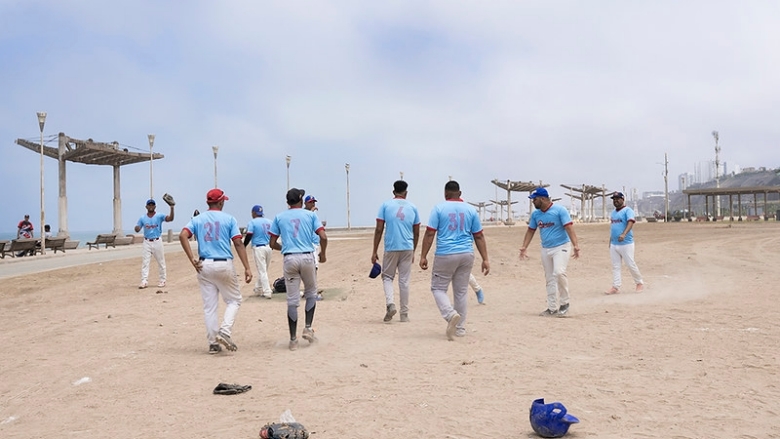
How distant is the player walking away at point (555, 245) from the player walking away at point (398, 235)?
1.85 meters

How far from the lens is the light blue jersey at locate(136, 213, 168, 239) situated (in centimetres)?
1329

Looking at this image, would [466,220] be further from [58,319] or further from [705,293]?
[58,319]

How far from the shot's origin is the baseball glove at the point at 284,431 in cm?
397

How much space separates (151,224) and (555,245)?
8.74m

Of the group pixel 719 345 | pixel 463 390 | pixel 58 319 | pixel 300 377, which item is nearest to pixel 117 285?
pixel 58 319

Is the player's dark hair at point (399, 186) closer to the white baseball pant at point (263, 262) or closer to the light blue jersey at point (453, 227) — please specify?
the light blue jersey at point (453, 227)

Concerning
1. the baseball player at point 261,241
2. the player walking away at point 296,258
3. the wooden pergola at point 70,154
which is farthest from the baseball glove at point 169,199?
the wooden pergola at point 70,154

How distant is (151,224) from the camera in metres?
13.3

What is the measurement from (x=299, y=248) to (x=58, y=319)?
513cm

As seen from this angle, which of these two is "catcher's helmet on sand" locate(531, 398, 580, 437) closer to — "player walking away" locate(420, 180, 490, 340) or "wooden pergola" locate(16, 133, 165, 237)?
"player walking away" locate(420, 180, 490, 340)

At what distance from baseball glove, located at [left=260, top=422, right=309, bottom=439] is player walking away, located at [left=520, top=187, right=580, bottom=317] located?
19.1ft

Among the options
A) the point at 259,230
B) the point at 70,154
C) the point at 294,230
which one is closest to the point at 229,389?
the point at 294,230

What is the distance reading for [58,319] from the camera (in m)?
9.88

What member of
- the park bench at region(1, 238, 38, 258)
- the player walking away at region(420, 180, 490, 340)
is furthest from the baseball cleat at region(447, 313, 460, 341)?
the park bench at region(1, 238, 38, 258)
